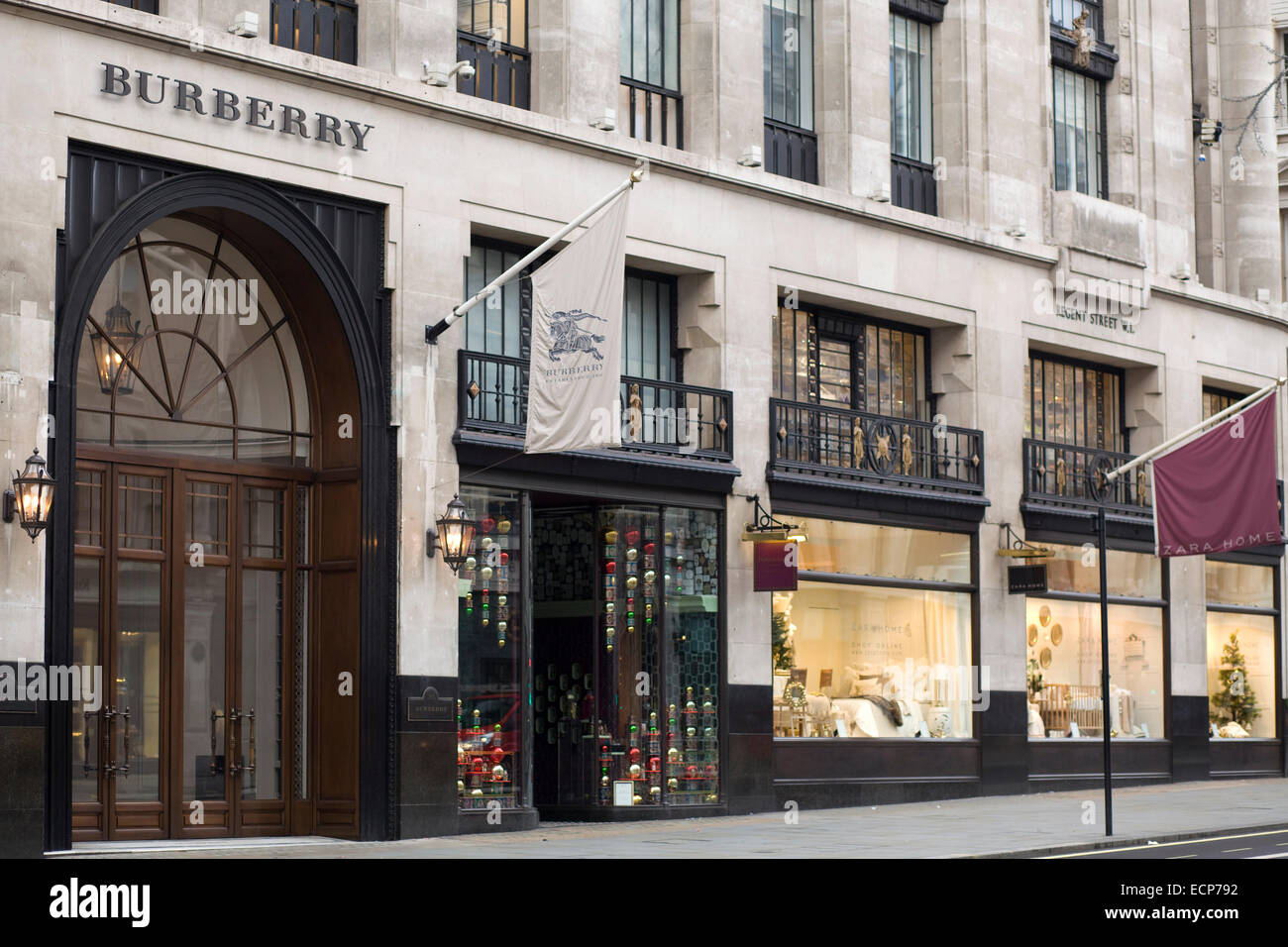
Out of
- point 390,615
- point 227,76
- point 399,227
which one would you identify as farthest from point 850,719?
point 227,76

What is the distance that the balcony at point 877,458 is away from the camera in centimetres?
2873

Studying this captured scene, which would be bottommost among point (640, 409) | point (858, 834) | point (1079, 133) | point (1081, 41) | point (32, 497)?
point (858, 834)

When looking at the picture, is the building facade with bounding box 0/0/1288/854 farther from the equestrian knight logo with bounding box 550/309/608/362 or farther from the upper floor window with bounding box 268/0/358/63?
the equestrian knight logo with bounding box 550/309/608/362

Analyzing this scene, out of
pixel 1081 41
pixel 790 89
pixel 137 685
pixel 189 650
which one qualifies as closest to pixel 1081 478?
pixel 1081 41

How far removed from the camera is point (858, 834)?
23422mm

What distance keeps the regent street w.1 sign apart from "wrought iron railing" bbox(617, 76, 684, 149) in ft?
17.5

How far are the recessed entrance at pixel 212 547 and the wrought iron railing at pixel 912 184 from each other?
1200 centimetres

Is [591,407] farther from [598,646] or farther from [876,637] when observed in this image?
[876,637]

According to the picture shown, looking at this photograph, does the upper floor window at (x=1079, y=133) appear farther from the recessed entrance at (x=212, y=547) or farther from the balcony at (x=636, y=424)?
the recessed entrance at (x=212, y=547)

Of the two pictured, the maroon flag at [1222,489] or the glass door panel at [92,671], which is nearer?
the glass door panel at [92,671]

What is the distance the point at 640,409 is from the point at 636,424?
1.15 ft

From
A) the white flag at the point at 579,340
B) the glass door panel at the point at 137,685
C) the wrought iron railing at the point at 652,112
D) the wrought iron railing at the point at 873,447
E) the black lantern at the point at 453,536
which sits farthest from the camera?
the wrought iron railing at the point at 873,447

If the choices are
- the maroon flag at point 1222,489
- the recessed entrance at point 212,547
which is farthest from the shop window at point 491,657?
the maroon flag at point 1222,489

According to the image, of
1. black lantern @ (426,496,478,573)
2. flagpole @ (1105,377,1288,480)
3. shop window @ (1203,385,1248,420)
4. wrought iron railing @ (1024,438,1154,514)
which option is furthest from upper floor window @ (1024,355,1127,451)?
black lantern @ (426,496,478,573)
